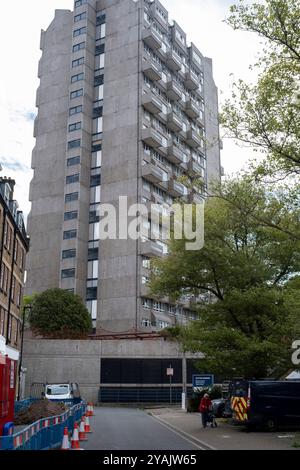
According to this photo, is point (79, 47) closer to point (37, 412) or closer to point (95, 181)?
point (95, 181)

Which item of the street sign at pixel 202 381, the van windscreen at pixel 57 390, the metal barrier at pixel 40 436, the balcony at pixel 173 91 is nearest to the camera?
the metal barrier at pixel 40 436

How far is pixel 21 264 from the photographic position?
45625 millimetres

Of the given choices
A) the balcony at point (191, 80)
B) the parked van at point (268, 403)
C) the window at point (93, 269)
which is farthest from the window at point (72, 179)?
the parked van at point (268, 403)

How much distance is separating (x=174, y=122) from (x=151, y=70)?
7.93m

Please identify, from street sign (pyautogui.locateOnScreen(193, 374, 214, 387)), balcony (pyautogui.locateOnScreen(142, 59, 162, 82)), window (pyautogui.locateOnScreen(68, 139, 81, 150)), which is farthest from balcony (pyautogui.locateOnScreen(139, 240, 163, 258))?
street sign (pyautogui.locateOnScreen(193, 374, 214, 387))

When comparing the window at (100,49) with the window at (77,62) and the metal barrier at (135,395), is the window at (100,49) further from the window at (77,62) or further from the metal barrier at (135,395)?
the metal barrier at (135,395)

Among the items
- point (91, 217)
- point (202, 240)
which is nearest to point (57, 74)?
point (91, 217)

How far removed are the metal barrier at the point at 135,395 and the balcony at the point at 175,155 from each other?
116ft

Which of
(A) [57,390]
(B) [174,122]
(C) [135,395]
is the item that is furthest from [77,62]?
(A) [57,390]

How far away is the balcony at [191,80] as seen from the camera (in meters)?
78.6

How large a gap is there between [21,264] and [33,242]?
23.1m

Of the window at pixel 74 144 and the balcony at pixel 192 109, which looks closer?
the window at pixel 74 144

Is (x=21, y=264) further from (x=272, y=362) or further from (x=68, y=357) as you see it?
(x=272, y=362)

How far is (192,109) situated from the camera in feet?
255
